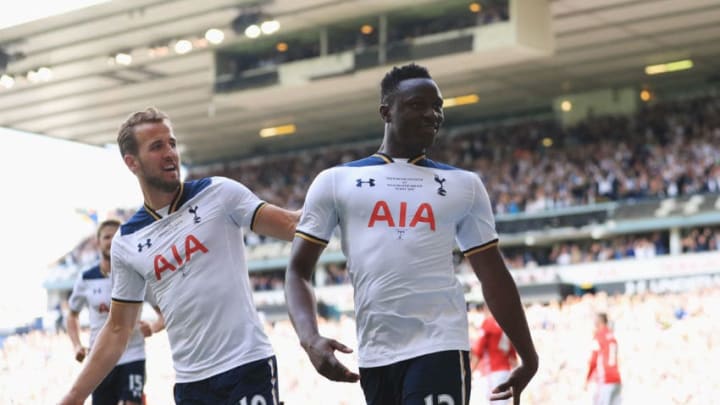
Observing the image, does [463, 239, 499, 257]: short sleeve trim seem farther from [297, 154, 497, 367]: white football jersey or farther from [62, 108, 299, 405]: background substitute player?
[62, 108, 299, 405]: background substitute player

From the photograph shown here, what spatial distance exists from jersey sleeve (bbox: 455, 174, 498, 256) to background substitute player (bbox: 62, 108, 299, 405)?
3.66ft

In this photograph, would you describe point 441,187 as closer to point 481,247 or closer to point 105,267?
point 481,247

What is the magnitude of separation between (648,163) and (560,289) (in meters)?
9.00

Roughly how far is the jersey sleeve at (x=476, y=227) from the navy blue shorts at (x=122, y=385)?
674 centimetres

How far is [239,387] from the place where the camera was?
591 centimetres

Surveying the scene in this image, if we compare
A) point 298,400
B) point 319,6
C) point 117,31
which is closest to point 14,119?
point 117,31

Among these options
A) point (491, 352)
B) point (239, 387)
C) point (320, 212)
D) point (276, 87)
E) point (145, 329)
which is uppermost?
point (276, 87)

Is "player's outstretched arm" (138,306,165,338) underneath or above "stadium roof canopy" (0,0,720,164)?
underneath

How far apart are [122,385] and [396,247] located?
22.9 feet

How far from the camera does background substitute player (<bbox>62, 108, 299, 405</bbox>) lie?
6.00 m

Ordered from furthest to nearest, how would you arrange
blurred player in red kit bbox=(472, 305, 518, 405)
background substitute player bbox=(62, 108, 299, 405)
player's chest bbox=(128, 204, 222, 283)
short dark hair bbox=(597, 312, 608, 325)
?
short dark hair bbox=(597, 312, 608, 325) → blurred player in red kit bbox=(472, 305, 518, 405) → player's chest bbox=(128, 204, 222, 283) → background substitute player bbox=(62, 108, 299, 405)

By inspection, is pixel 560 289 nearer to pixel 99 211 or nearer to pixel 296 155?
pixel 296 155

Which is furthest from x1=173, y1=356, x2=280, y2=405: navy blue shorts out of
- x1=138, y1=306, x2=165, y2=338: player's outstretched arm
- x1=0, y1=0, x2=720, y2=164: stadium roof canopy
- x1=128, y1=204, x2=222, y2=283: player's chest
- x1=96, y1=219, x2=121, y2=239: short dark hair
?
x1=0, y1=0, x2=720, y2=164: stadium roof canopy

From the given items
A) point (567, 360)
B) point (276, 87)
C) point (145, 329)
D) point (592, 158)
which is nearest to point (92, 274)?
point (145, 329)
